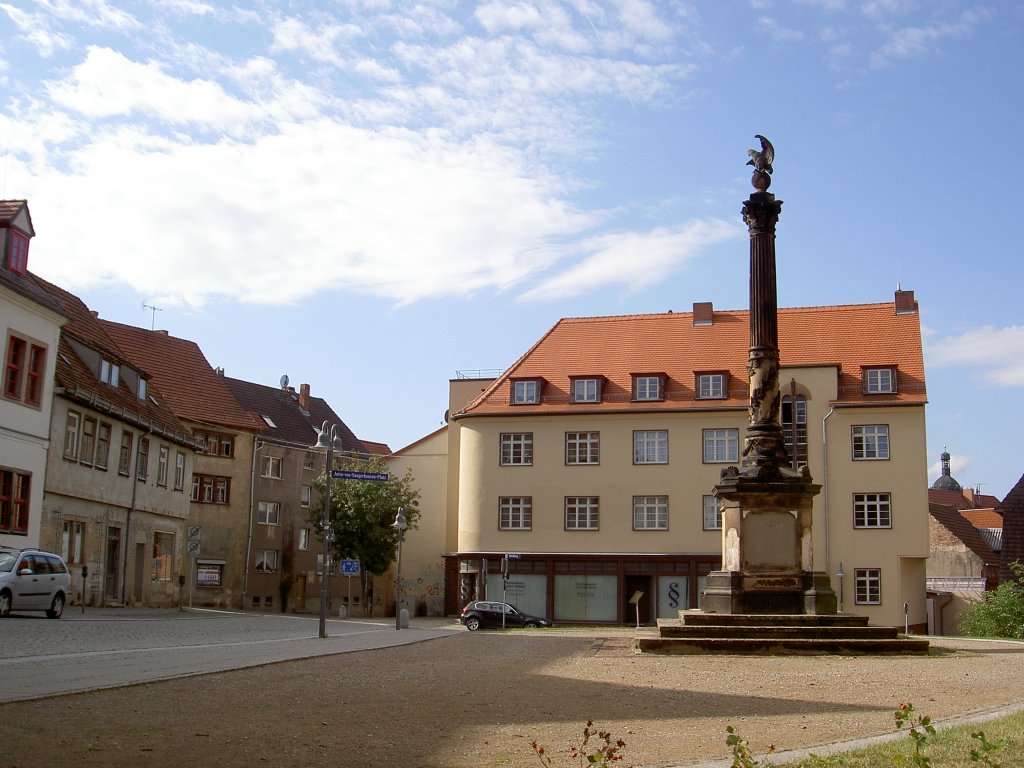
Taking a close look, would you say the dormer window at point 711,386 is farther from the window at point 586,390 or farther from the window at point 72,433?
the window at point 72,433

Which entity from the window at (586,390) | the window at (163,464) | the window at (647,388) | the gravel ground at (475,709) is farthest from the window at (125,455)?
the gravel ground at (475,709)

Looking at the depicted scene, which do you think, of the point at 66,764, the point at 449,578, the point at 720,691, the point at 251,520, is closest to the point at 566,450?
the point at 449,578

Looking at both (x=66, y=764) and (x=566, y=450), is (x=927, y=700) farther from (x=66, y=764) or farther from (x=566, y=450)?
(x=566, y=450)

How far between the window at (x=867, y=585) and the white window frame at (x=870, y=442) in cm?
455

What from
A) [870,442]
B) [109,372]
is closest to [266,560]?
[109,372]

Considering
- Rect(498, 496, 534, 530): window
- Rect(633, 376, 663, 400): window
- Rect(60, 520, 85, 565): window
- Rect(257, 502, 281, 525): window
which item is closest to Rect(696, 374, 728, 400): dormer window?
Rect(633, 376, 663, 400): window

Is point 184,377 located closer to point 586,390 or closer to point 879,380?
point 586,390

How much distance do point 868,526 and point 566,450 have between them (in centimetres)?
1310

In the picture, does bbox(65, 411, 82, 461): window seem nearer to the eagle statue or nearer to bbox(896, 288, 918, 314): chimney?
the eagle statue

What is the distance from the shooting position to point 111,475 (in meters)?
39.3

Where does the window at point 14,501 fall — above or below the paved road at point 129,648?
above

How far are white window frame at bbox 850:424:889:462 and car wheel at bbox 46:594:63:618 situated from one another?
108 ft

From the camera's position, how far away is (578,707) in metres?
12.3

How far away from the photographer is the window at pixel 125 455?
40.4 meters
